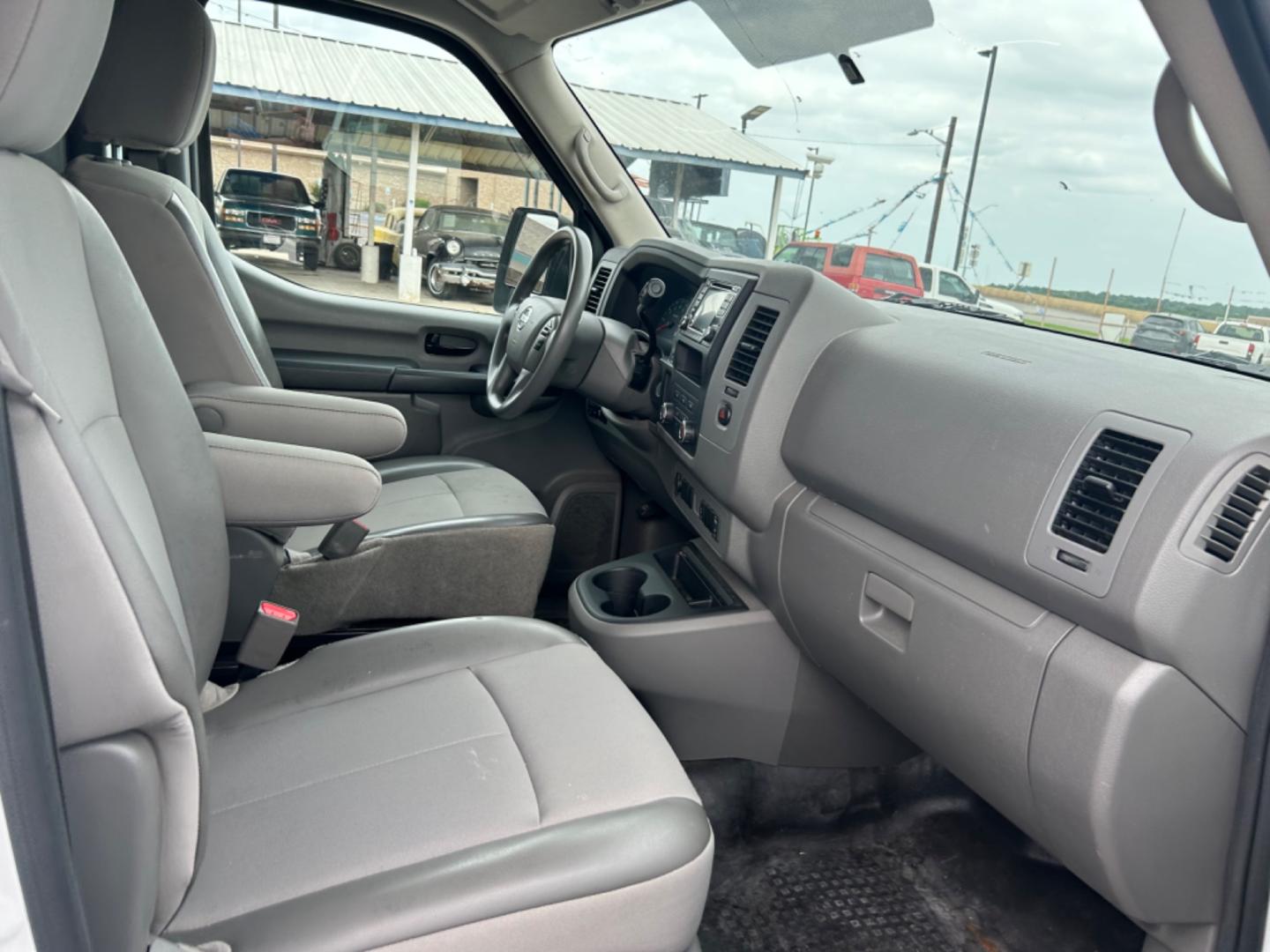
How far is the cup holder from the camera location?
2061 mm

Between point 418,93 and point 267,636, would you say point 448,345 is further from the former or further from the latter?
point 267,636

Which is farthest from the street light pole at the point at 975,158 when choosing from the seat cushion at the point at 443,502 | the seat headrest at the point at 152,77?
the seat headrest at the point at 152,77

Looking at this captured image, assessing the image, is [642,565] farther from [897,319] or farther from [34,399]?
[34,399]

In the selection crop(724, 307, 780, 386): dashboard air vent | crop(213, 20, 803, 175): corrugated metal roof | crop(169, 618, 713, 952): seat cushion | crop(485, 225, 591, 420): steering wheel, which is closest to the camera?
crop(169, 618, 713, 952): seat cushion

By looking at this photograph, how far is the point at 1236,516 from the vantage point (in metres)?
1.00

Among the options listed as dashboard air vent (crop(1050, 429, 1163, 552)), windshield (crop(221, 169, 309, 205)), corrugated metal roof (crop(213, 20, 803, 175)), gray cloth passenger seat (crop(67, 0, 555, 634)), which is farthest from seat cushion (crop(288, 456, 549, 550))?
dashboard air vent (crop(1050, 429, 1163, 552))

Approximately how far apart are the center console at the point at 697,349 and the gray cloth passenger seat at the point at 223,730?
70 centimetres

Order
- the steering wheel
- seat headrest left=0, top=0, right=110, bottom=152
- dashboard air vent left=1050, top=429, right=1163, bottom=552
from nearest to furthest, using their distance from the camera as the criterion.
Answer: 1. seat headrest left=0, top=0, right=110, bottom=152
2. dashboard air vent left=1050, top=429, right=1163, bottom=552
3. the steering wheel

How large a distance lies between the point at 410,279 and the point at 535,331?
84cm

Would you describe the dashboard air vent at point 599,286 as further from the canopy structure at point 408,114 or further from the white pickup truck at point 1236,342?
the white pickup truck at point 1236,342

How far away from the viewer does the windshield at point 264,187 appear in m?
2.91

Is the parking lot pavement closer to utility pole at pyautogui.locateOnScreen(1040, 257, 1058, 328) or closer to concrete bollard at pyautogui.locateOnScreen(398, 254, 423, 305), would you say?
concrete bollard at pyautogui.locateOnScreen(398, 254, 423, 305)

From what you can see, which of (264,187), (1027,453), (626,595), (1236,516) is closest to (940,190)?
(1027,453)

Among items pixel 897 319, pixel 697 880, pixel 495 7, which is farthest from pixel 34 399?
pixel 495 7
